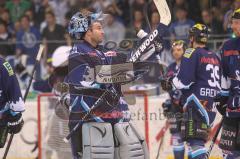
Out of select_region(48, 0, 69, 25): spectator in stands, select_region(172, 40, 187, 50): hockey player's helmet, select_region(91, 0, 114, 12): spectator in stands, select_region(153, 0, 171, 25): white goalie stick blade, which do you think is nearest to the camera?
select_region(153, 0, 171, 25): white goalie stick blade

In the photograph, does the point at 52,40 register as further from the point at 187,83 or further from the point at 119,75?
the point at 119,75

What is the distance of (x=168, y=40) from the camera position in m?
11.5

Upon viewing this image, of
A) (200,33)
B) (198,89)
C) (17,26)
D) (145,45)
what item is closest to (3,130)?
(145,45)

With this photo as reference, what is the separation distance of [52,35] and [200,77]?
4.27 metres

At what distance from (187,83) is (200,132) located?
53cm

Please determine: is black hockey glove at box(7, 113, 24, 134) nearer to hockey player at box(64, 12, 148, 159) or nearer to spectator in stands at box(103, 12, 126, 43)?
hockey player at box(64, 12, 148, 159)

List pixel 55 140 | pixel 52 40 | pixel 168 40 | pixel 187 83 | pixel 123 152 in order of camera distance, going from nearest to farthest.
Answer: pixel 123 152 < pixel 187 83 < pixel 55 140 < pixel 168 40 < pixel 52 40

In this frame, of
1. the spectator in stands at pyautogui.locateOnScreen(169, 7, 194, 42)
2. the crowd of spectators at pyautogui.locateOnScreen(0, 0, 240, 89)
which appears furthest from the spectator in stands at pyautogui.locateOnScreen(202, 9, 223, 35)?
the spectator in stands at pyautogui.locateOnScreen(169, 7, 194, 42)

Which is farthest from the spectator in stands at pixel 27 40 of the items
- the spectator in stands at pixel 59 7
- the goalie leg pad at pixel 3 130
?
the goalie leg pad at pixel 3 130

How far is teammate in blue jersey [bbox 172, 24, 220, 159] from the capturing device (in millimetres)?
8789

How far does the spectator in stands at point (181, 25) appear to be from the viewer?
1133cm

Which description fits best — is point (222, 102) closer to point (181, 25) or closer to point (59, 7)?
point (181, 25)

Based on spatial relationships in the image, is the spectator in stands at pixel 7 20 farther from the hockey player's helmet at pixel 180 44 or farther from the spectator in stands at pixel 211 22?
the hockey player's helmet at pixel 180 44

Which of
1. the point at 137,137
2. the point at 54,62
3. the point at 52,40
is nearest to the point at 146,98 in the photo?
the point at 54,62
